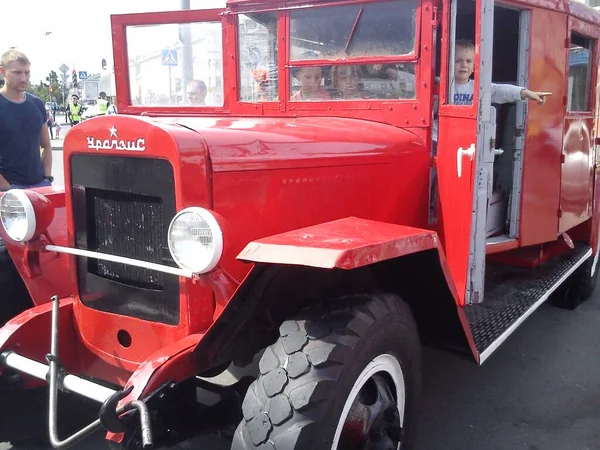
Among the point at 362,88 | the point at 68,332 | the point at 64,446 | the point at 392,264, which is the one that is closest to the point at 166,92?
the point at 362,88

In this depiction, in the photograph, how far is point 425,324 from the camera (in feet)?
9.53

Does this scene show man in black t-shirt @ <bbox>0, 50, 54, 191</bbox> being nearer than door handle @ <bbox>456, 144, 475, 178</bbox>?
No

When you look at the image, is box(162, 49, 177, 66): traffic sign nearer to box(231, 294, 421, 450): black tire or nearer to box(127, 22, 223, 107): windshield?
box(127, 22, 223, 107): windshield

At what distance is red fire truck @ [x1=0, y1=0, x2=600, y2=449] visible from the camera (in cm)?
210

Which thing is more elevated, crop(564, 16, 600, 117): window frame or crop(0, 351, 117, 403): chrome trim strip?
crop(564, 16, 600, 117): window frame

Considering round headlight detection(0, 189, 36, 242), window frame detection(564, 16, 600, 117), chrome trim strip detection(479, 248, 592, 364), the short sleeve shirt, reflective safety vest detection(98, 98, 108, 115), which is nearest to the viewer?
round headlight detection(0, 189, 36, 242)

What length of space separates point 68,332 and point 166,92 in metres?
1.85

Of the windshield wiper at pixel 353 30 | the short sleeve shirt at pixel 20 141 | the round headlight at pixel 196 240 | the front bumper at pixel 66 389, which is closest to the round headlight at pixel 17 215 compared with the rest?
the front bumper at pixel 66 389

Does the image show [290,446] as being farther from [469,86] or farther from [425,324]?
[469,86]

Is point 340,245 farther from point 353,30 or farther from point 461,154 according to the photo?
point 353,30

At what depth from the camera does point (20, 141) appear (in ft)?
15.4

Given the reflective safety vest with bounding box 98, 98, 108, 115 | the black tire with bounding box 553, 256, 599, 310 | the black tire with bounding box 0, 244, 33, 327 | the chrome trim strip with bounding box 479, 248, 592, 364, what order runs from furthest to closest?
the reflective safety vest with bounding box 98, 98, 108, 115
the black tire with bounding box 553, 256, 599, 310
the black tire with bounding box 0, 244, 33, 327
the chrome trim strip with bounding box 479, 248, 592, 364

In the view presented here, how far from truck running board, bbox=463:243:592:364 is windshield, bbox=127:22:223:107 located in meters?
2.18

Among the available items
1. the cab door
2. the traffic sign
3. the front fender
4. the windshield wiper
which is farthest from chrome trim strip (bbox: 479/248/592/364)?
the traffic sign
